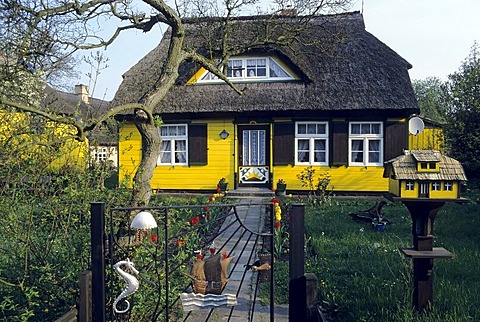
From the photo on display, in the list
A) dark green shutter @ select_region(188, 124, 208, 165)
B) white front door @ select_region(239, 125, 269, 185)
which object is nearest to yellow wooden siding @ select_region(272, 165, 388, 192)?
white front door @ select_region(239, 125, 269, 185)

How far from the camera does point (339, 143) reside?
13016mm

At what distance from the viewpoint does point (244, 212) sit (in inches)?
398

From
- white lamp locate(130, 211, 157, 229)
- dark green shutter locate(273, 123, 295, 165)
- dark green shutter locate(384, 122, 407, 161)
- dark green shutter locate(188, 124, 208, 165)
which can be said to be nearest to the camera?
white lamp locate(130, 211, 157, 229)

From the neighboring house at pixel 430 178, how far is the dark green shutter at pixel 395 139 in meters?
9.58

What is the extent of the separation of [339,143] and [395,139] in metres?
1.79

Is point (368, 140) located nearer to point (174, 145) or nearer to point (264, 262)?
point (174, 145)

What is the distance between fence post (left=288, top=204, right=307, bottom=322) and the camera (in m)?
2.76

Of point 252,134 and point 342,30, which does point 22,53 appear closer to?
point 252,134

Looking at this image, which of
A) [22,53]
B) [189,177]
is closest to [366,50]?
[189,177]

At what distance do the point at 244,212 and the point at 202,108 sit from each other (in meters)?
4.71

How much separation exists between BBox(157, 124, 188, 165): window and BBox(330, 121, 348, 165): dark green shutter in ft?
16.8

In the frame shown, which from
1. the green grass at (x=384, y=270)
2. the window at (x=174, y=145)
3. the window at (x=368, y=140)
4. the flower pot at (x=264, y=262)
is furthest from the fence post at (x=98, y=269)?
the window at (x=368, y=140)

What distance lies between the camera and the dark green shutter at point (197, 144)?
13.7m

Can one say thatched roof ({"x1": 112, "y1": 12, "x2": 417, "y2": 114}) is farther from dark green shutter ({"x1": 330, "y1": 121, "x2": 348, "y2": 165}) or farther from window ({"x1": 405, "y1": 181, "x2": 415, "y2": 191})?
window ({"x1": 405, "y1": 181, "x2": 415, "y2": 191})
